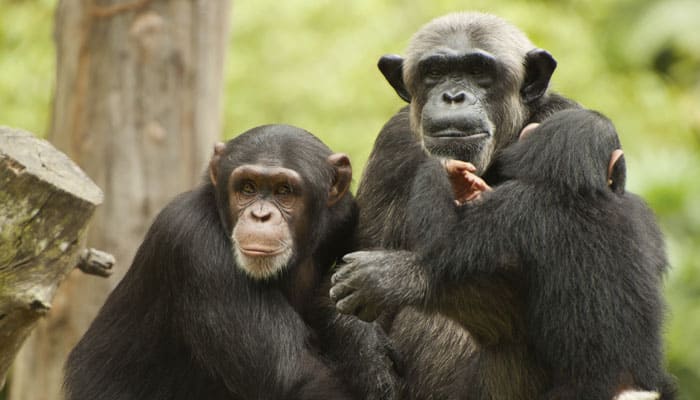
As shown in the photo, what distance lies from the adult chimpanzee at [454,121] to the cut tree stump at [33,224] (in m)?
1.61

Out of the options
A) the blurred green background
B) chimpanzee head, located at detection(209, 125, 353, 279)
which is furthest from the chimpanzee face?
the blurred green background

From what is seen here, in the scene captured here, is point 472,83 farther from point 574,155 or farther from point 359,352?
point 359,352

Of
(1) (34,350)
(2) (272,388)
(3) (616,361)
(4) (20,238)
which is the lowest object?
(1) (34,350)

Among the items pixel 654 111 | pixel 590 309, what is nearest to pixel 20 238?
pixel 590 309

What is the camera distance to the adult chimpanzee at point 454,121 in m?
5.23

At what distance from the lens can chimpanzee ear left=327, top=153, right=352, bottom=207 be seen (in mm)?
5738

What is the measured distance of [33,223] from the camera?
4777 mm

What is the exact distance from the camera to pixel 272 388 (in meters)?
5.25

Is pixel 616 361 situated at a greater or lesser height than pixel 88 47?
lesser

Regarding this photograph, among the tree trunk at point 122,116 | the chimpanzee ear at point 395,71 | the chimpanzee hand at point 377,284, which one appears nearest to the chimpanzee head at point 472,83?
the chimpanzee ear at point 395,71

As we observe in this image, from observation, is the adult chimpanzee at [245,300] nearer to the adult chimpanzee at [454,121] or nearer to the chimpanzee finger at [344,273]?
the adult chimpanzee at [454,121]

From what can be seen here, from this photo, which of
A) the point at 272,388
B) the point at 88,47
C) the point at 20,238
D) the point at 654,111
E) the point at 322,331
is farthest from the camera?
the point at 654,111

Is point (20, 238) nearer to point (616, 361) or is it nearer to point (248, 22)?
point (616, 361)

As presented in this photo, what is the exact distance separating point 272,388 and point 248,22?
328 inches
